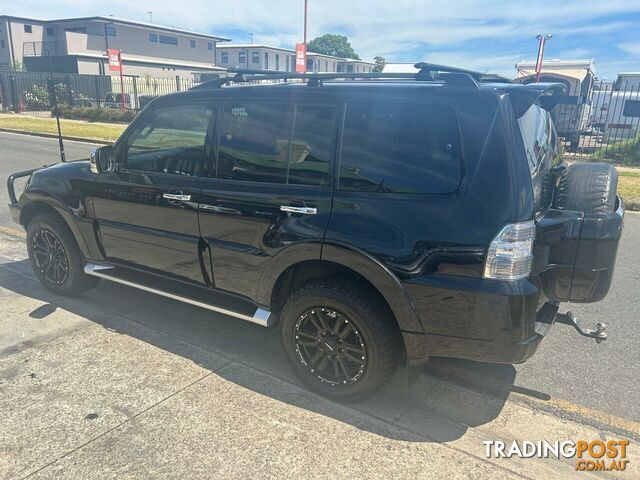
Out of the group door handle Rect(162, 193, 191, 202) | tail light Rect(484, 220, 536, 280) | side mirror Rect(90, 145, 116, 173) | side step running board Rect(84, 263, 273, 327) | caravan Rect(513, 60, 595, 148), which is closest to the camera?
tail light Rect(484, 220, 536, 280)

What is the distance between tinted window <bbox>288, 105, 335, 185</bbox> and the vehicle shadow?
52.3 inches

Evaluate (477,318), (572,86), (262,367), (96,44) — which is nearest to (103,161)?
(262,367)

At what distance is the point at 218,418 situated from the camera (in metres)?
2.82

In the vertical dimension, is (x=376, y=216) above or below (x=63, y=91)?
below

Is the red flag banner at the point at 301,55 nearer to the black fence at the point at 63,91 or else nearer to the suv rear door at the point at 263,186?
the black fence at the point at 63,91

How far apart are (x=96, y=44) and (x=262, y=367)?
180ft

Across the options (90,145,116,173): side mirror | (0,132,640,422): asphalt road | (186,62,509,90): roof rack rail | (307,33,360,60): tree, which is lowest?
(0,132,640,422): asphalt road

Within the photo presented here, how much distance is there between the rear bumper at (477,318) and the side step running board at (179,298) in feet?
3.30

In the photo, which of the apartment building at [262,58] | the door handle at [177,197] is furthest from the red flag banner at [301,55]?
the apartment building at [262,58]

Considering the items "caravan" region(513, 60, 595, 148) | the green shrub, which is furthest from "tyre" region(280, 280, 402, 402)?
the green shrub

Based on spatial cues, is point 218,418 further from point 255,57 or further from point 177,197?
point 255,57

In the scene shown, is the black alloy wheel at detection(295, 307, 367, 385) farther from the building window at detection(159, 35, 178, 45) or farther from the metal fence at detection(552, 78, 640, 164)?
the building window at detection(159, 35, 178, 45)

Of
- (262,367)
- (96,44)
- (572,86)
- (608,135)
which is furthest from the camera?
(96,44)

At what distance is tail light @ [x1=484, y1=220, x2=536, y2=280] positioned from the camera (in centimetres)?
242
